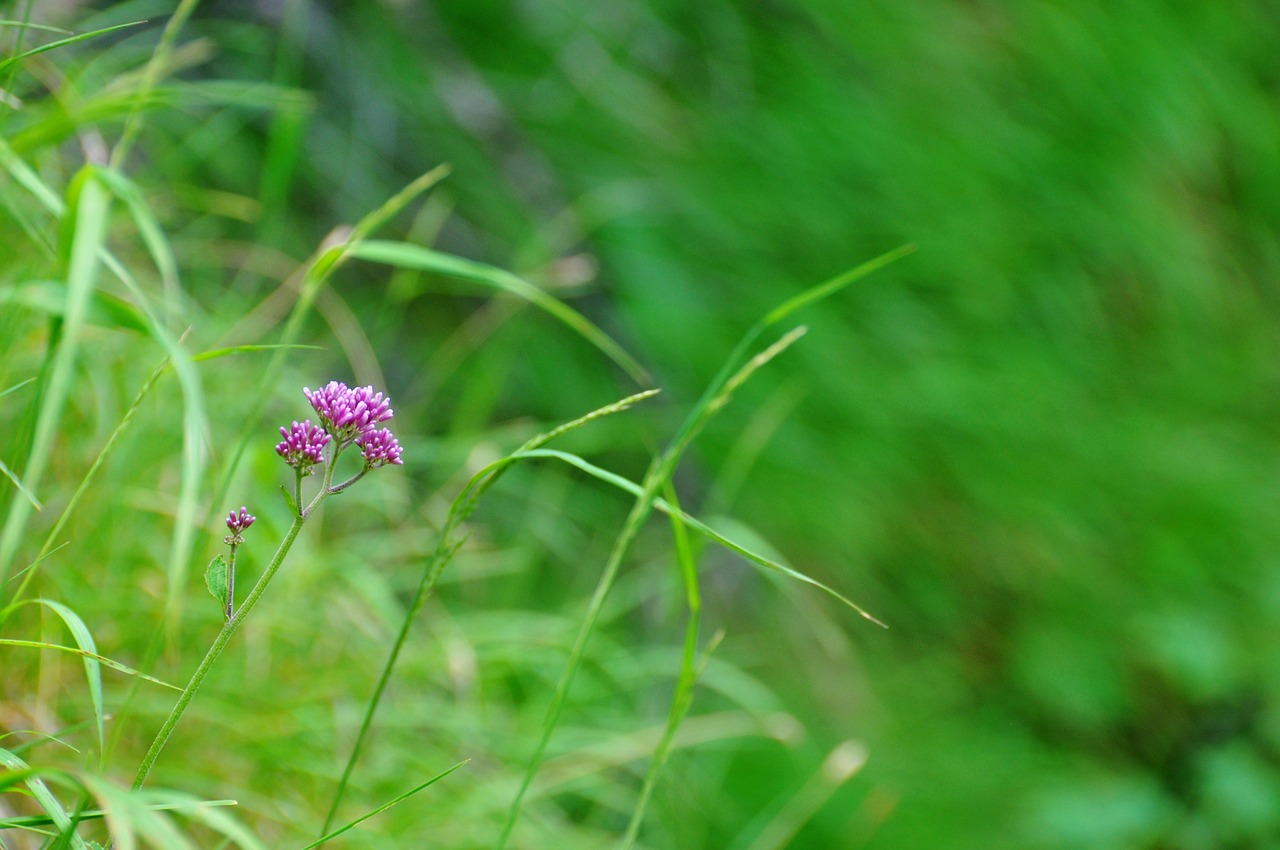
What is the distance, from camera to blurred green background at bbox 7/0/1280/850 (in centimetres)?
137

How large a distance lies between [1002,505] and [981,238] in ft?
1.37

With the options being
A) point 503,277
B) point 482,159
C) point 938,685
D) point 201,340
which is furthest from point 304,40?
point 938,685

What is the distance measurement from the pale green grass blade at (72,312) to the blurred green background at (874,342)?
0.65 metres

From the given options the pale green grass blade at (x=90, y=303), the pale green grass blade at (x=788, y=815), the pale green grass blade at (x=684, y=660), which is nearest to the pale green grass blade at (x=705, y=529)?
the pale green grass blade at (x=684, y=660)

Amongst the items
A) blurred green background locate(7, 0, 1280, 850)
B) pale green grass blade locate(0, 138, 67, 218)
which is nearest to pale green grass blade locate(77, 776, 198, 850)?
pale green grass blade locate(0, 138, 67, 218)

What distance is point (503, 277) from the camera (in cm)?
64

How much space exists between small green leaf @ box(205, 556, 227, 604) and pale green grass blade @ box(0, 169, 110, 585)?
63 mm

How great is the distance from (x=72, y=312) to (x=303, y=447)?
0.09 m

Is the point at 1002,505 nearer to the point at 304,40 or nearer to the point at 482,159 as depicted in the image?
the point at 482,159

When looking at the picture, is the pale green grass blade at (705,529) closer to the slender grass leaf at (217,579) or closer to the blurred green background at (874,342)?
the slender grass leaf at (217,579)

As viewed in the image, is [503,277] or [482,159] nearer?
[503,277]

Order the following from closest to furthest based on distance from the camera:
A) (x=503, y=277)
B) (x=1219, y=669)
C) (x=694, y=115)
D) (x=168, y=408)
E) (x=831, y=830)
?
(x=503, y=277)
(x=168, y=408)
(x=831, y=830)
(x=694, y=115)
(x=1219, y=669)

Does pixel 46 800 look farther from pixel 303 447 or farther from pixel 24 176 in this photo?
pixel 24 176

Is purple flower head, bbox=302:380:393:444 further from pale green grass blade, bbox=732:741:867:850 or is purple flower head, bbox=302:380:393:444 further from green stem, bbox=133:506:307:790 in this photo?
pale green grass blade, bbox=732:741:867:850
